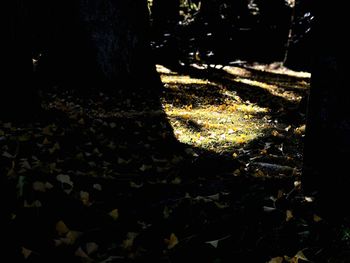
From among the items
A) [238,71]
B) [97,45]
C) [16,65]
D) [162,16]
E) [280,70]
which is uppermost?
[162,16]

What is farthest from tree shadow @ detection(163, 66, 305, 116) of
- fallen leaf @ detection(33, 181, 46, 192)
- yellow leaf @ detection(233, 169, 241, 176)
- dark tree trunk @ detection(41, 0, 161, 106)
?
fallen leaf @ detection(33, 181, 46, 192)

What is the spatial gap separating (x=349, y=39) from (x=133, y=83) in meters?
6.47

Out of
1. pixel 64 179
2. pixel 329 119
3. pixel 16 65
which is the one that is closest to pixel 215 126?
pixel 16 65

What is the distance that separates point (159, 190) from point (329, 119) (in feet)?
5.36

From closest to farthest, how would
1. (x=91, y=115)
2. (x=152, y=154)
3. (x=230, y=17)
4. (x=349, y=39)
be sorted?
(x=349, y=39), (x=152, y=154), (x=91, y=115), (x=230, y=17)

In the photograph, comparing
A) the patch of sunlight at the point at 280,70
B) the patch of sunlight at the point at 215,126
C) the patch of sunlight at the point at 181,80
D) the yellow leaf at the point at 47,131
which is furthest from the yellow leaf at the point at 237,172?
the patch of sunlight at the point at 280,70

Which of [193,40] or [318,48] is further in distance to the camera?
[193,40]

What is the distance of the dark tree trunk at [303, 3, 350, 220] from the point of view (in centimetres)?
292

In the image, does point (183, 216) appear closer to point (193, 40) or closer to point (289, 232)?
point (289, 232)

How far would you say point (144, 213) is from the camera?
3.44 meters

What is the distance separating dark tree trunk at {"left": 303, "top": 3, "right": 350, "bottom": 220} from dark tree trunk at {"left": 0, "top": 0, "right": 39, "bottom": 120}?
380 cm

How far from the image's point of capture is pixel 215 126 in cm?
641

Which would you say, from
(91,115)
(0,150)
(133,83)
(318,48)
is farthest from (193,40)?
(318,48)

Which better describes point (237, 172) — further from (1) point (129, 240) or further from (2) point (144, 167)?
(1) point (129, 240)
